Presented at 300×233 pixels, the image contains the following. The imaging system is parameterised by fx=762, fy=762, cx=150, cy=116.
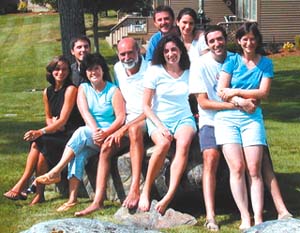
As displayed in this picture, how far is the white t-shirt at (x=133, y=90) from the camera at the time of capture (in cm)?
714

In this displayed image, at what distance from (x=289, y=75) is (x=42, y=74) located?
7.89 meters

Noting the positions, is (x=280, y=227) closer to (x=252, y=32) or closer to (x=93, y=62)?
(x=252, y=32)

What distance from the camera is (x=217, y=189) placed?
690cm

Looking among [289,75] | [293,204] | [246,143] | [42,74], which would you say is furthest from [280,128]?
[42,74]

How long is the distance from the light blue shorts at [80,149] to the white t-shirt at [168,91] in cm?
69

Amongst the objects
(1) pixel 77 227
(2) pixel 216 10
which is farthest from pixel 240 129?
(2) pixel 216 10

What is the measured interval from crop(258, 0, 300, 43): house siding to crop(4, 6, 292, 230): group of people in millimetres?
20553

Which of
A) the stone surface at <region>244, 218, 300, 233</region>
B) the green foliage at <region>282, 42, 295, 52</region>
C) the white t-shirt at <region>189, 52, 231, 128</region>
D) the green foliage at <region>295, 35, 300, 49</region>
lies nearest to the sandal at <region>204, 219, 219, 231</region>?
the white t-shirt at <region>189, 52, 231, 128</region>

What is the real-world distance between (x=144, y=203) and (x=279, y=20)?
22.5 metres

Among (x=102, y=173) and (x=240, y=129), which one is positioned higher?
(x=240, y=129)

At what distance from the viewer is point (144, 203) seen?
651 centimetres

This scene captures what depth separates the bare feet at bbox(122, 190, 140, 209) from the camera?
6570mm

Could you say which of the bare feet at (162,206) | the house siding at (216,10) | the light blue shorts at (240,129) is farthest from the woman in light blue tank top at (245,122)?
the house siding at (216,10)

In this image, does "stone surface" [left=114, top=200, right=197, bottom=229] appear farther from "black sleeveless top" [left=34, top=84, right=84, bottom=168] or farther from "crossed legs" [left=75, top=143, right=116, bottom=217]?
"black sleeveless top" [left=34, top=84, right=84, bottom=168]
